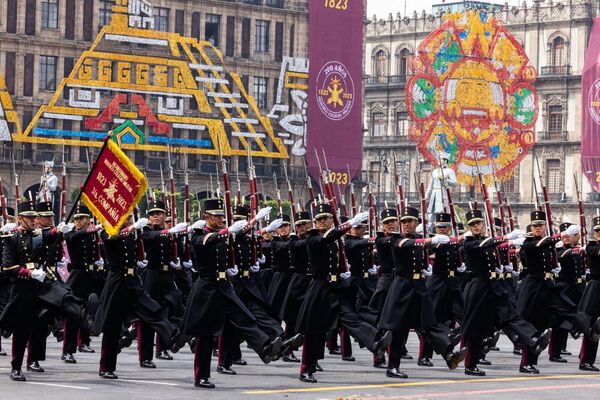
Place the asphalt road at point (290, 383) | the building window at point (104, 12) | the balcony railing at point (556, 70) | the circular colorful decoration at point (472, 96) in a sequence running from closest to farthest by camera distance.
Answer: the asphalt road at point (290, 383), the circular colorful decoration at point (472, 96), the building window at point (104, 12), the balcony railing at point (556, 70)

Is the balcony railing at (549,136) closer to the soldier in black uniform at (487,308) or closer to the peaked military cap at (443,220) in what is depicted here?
the peaked military cap at (443,220)

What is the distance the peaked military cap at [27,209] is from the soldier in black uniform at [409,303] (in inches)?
173

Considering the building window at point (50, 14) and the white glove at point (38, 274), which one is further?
the building window at point (50, 14)

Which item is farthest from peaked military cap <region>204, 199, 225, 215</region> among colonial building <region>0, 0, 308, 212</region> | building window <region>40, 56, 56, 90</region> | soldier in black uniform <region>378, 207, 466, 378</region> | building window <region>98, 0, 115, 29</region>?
building window <region>98, 0, 115, 29</region>

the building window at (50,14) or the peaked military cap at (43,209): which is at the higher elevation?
the building window at (50,14)

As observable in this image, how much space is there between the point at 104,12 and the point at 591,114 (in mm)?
21458

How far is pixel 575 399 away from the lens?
55.5 ft

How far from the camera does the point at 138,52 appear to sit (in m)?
67.6

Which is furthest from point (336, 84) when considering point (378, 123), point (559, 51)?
point (378, 123)

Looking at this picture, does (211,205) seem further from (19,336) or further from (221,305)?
(19,336)

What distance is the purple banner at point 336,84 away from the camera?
223 feet

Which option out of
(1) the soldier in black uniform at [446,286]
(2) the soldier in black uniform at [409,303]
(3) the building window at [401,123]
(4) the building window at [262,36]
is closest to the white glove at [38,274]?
(2) the soldier in black uniform at [409,303]

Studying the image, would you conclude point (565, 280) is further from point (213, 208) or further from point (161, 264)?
point (213, 208)

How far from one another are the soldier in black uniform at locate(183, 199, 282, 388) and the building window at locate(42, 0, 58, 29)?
51716 mm
